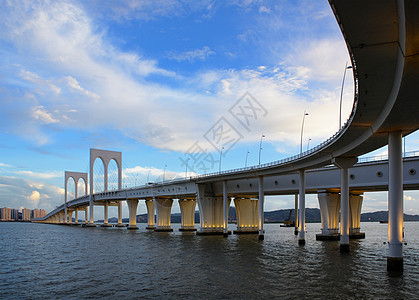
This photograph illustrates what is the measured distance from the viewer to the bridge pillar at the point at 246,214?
8294cm

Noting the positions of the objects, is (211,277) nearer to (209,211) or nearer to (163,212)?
(209,211)

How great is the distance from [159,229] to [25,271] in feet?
224

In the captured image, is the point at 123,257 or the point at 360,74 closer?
the point at 360,74

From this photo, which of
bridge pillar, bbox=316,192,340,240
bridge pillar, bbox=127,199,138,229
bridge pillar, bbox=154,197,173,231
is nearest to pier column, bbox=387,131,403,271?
bridge pillar, bbox=316,192,340,240

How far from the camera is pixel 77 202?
156m

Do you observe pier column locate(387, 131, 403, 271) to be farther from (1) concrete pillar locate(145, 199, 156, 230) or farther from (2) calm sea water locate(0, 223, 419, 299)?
(1) concrete pillar locate(145, 199, 156, 230)

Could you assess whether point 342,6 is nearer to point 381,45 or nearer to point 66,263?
point 381,45

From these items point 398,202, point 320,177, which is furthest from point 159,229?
point 398,202

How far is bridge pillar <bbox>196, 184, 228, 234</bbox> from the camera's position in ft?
256

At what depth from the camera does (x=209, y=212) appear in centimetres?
7900

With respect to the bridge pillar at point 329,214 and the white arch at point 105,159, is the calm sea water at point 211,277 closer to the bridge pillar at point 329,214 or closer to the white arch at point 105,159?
the bridge pillar at point 329,214

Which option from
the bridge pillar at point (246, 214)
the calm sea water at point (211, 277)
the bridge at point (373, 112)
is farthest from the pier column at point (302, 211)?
the bridge pillar at point (246, 214)

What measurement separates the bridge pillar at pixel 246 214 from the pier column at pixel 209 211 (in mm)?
4234

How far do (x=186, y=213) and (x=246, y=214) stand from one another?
18.3m
